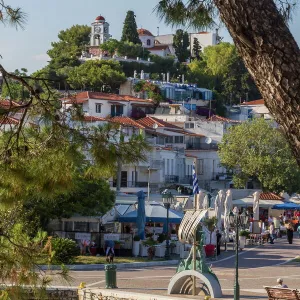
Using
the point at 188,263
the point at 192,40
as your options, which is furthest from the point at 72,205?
the point at 192,40

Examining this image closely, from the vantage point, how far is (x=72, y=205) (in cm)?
3603

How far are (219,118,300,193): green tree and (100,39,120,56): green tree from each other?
195ft

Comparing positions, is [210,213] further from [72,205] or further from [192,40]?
[192,40]

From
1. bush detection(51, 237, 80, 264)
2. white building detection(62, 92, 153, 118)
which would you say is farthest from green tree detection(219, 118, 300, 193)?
bush detection(51, 237, 80, 264)

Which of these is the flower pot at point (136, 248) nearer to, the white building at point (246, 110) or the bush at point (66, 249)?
the bush at point (66, 249)

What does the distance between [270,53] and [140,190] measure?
48016 mm

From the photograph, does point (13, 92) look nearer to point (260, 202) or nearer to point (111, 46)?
point (260, 202)

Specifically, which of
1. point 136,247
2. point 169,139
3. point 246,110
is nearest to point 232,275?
point 136,247

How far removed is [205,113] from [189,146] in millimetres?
24149

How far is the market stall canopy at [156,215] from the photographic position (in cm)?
3794

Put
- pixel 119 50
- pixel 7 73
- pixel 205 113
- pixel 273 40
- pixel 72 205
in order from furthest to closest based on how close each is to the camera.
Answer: pixel 119 50 < pixel 205 113 < pixel 72 205 < pixel 7 73 < pixel 273 40

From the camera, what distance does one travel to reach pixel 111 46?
13362 centimetres

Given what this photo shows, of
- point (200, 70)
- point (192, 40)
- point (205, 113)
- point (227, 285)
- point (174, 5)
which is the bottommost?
point (227, 285)

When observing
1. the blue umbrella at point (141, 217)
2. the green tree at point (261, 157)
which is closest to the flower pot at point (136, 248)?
the blue umbrella at point (141, 217)
